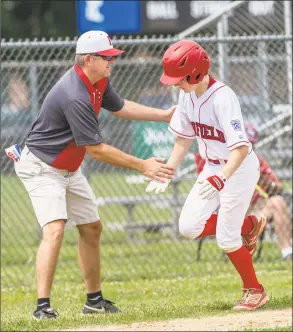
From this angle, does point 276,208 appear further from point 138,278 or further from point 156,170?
point 156,170

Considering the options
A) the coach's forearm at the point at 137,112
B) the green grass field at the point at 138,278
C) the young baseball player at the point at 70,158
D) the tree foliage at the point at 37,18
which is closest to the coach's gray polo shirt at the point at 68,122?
the young baseball player at the point at 70,158

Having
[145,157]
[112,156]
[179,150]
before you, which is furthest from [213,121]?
[145,157]

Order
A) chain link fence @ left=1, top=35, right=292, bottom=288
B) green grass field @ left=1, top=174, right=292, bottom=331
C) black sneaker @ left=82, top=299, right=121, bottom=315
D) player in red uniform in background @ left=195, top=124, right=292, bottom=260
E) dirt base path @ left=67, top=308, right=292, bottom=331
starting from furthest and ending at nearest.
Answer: player in red uniform in background @ left=195, top=124, right=292, bottom=260 < chain link fence @ left=1, top=35, right=292, bottom=288 < black sneaker @ left=82, top=299, right=121, bottom=315 < green grass field @ left=1, top=174, right=292, bottom=331 < dirt base path @ left=67, top=308, right=292, bottom=331

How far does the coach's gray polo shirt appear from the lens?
779cm

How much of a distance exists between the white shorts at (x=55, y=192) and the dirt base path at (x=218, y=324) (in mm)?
1005

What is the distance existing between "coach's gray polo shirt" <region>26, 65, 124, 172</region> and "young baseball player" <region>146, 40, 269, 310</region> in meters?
0.56

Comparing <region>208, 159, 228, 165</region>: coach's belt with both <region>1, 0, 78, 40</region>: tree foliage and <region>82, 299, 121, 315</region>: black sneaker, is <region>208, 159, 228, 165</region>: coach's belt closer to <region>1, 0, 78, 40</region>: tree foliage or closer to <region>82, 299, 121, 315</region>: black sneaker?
<region>82, 299, 121, 315</region>: black sneaker

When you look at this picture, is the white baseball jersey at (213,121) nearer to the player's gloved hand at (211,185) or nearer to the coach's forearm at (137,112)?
the player's gloved hand at (211,185)

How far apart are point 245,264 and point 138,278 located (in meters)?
3.08

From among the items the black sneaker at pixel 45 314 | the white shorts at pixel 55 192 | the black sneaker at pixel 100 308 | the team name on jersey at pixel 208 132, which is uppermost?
the team name on jersey at pixel 208 132

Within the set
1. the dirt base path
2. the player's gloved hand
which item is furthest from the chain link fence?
the dirt base path

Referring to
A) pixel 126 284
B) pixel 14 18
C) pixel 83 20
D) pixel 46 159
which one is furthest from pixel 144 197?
pixel 14 18

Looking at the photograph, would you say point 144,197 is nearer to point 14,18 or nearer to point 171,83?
point 171,83

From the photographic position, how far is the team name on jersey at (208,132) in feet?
25.7
